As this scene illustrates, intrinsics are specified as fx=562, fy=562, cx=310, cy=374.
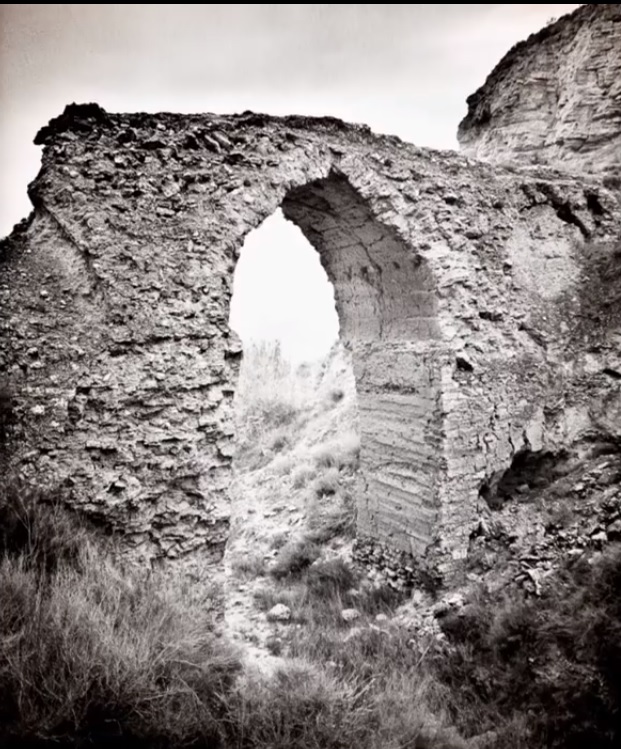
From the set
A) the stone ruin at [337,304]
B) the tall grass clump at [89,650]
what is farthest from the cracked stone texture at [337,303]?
the tall grass clump at [89,650]

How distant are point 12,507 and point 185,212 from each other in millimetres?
2235

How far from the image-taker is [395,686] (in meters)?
3.54

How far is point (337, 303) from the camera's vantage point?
241 inches

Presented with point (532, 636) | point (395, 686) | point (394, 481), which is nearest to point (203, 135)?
point (394, 481)

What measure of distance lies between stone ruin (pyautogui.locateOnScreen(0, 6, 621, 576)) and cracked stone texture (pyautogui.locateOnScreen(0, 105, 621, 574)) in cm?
1

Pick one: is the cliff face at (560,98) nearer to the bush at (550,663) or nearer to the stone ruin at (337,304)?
the stone ruin at (337,304)

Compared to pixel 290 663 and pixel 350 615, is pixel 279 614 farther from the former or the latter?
pixel 290 663

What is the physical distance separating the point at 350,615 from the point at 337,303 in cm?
314

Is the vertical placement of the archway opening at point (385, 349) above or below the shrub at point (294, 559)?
above

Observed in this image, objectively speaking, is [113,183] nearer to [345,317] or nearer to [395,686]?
[345,317]

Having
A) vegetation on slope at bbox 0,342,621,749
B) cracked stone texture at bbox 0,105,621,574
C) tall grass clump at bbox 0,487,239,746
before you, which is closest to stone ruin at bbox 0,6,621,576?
cracked stone texture at bbox 0,105,621,574

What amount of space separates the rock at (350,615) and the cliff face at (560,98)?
587 cm

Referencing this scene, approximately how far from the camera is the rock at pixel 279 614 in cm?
521

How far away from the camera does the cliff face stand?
690 cm
